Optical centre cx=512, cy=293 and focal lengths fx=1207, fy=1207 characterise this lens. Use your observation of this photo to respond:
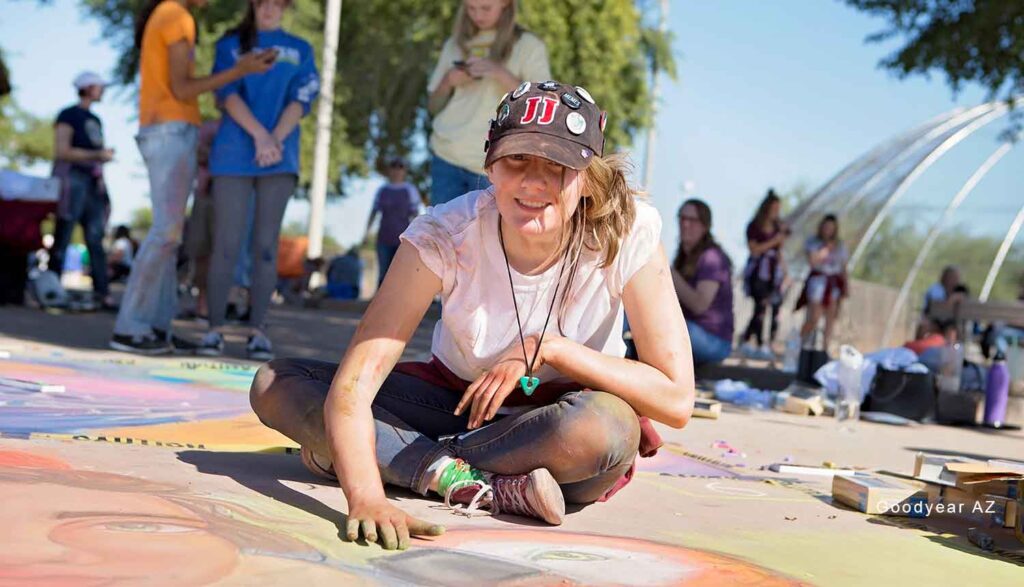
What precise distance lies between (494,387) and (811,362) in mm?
5826

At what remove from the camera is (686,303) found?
7723mm

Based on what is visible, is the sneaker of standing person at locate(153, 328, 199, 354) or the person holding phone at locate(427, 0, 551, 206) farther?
the sneaker of standing person at locate(153, 328, 199, 354)

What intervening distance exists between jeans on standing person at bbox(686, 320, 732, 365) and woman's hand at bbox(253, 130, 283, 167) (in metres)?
2.88

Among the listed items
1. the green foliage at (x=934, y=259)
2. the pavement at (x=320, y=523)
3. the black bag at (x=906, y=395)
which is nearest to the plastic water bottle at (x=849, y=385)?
the black bag at (x=906, y=395)

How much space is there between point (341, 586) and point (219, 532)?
1.50ft

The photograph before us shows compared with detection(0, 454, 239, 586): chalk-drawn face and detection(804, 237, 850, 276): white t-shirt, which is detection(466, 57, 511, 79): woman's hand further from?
detection(804, 237, 850, 276): white t-shirt

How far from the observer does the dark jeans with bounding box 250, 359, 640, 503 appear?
3.04 m

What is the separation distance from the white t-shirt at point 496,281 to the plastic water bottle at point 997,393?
5088 millimetres

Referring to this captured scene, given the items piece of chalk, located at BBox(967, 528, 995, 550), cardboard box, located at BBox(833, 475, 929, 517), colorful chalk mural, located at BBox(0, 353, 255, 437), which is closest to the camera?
piece of chalk, located at BBox(967, 528, 995, 550)

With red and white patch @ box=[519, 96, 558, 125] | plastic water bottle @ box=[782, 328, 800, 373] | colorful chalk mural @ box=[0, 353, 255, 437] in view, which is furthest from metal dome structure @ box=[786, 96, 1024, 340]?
red and white patch @ box=[519, 96, 558, 125]

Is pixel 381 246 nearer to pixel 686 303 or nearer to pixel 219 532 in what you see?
pixel 686 303

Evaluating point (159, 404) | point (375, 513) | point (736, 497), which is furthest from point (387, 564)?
point (159, 404)

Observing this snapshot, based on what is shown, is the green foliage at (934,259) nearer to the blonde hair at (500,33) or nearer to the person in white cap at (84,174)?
the person in white cap at (84,174)

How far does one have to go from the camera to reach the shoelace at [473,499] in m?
3.15
